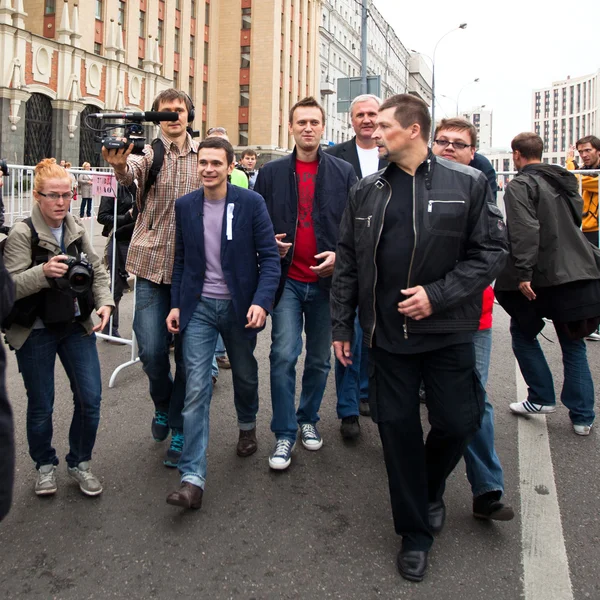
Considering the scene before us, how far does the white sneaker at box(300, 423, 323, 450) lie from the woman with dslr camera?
4.54 ft

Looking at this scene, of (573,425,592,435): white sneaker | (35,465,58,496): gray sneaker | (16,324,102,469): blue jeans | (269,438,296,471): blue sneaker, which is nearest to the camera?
(16,324,102,469): blue jeans

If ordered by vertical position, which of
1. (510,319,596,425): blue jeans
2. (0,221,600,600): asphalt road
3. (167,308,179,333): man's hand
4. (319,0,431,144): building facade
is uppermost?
(319,0,431,144): building facade

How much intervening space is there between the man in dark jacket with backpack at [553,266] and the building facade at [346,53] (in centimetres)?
5821

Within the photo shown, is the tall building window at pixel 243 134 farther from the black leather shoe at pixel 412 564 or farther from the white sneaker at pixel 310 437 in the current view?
the black leather shoe at pixel 412 564

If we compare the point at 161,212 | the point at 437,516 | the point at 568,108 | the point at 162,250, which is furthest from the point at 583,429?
the point at 568,108

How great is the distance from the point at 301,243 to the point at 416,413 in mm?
1617

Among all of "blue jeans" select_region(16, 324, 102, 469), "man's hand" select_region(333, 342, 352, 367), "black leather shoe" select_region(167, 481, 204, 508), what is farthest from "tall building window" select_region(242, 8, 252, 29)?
"black leather shoe" select_region(167, 481, 204, 508)

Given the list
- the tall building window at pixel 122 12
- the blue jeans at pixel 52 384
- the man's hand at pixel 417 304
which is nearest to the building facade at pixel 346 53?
the tall building window at pixel 122 12

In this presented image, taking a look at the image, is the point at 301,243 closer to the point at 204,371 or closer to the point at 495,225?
the point at 204,371

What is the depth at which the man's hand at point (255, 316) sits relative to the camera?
3815mm

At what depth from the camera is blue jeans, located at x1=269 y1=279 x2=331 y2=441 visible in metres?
4.21

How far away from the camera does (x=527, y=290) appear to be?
4617 millimetres

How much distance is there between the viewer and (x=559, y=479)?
3.99 meters

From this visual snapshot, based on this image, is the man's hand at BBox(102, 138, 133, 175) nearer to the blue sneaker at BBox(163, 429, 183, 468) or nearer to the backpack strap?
the backpack strap
